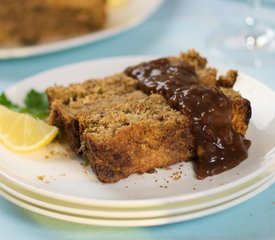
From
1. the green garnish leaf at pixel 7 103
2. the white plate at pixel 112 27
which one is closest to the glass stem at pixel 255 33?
the white plate at pixel 112 27

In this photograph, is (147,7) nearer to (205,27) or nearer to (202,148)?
(205,27)

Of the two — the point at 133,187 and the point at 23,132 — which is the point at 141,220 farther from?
the point at 23,132

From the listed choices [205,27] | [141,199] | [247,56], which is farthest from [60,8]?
[141,199]

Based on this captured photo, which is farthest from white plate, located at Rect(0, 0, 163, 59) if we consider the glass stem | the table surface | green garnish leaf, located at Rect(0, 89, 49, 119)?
green garnish leaf, located at Rect(0, 89, 49, 119)

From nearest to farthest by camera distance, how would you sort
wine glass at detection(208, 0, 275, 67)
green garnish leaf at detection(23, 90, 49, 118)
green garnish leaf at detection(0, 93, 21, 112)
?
1. green garnish leaf at detection(0, 93, 21, 112)
2. green garnish leaf at detection(23, 90, 49, 118)
3. wine glass at detection(208, 0, 275, 67)

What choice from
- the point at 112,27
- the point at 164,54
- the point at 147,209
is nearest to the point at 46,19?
the point at 112,27

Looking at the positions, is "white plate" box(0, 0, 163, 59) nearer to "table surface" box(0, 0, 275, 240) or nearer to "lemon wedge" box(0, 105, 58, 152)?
"table surface" box(0, 0, 275, 240)
